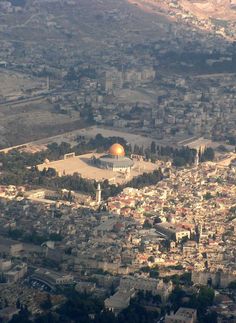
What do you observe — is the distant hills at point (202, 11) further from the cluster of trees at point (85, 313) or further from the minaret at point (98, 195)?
the cluster of trees at point (85, 313)

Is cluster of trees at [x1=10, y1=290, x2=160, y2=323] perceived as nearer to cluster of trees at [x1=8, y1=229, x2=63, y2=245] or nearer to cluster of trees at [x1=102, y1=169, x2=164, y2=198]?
cluster of trees at [x1=8, y1=229, x2=63, y2=245]

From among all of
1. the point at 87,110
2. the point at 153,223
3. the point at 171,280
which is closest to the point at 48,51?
the point at 87,110

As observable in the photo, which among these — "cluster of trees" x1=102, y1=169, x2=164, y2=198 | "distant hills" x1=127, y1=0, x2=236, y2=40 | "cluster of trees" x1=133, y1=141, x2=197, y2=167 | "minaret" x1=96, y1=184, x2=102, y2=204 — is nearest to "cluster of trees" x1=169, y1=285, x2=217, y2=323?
"minaret" x1=96, y1=184, x2=102, y2=204

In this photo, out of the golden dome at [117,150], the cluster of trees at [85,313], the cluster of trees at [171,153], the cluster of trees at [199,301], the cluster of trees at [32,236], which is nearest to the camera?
the cluster of trees at [85,313]

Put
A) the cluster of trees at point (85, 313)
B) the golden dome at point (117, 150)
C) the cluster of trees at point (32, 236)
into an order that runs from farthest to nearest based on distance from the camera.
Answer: the golden dome at point (117, 150)
the cluster of trees at point (32, 236)
the cluster of trees at point (85, 313)

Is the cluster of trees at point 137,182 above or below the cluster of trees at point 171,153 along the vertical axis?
above

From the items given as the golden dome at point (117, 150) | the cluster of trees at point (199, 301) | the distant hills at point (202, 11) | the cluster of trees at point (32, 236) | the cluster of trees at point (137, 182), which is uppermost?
the cluster of trees at point (199, 301)

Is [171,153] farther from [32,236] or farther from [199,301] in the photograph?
[199,301]

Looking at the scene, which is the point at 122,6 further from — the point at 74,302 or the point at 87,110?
the point at 74,302

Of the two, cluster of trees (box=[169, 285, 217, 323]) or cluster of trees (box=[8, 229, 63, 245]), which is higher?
cluster of trees (box=[169, 285, 217, 323])

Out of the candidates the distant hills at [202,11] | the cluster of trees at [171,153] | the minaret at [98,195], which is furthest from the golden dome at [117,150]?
the distant hills at [202,11]

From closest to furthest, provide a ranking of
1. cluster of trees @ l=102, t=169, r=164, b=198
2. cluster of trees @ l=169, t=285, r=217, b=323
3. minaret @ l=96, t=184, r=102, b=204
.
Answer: cluster of trees @ l=169, t=285, r=217, b=323 < minaret @ l=96, t=184, r=102, b=204 < cluster of trees @ l=102, t=169, r=164, b=198
